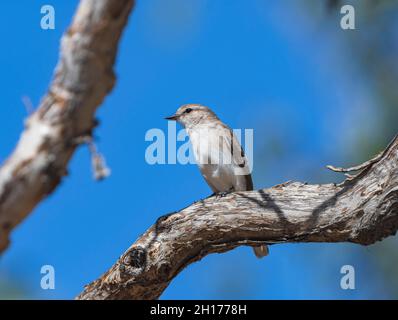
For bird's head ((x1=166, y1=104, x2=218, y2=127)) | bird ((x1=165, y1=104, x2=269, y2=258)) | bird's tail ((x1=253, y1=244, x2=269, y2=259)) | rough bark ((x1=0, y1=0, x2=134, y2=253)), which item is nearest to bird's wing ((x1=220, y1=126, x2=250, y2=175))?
bird ((x1=165, y1=104, x2=269, y2=258))

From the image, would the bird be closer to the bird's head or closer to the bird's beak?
the bird's head

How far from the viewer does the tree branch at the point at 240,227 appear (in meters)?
4.78

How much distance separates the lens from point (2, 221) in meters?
2.62

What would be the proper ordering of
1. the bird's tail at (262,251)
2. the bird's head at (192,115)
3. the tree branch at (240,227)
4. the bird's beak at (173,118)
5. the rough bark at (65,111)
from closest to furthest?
1. the rough bark at (65,111)
2. the tree branch at (240,227)
3. the bird's tail at (262,251)
4. the bird's head at (192,115)
5. the bird's beak at (173,118)

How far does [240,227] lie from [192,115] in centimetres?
274

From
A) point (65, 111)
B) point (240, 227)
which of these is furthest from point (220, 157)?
point (65, 111)

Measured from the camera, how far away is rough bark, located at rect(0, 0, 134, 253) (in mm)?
2613

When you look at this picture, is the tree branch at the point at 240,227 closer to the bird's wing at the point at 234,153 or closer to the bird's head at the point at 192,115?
the bird's wing at the point at 234,153

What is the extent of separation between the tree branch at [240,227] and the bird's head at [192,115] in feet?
7.52

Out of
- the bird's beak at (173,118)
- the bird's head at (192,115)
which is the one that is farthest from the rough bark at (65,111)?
the bird's beak at (173,118)

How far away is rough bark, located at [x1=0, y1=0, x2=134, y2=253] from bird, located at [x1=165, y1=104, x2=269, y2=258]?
411 centimetres
